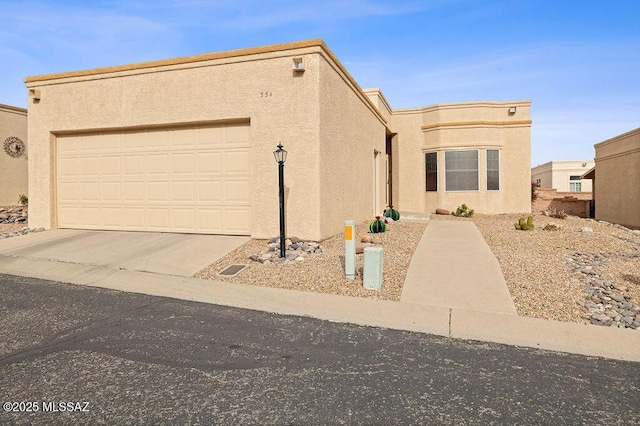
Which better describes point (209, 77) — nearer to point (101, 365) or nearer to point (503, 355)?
point (101, 365)

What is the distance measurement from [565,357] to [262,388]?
3.14 m

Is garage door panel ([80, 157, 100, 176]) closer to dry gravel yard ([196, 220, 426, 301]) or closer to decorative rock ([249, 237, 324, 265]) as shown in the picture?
dry gravel yard ([196, 220, 426, 301])

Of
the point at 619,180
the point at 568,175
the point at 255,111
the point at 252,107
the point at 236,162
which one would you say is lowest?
the point at 236,162

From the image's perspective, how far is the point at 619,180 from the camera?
1988 cm

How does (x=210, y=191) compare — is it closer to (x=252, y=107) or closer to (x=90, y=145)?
(x=252, y=107)

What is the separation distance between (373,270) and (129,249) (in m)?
6.03

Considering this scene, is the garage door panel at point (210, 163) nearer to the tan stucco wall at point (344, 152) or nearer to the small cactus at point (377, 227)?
the tan stucco wall at point (344, 152)

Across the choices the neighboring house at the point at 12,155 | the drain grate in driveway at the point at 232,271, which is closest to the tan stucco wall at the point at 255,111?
the drain grate in driveway at the point at 232,271

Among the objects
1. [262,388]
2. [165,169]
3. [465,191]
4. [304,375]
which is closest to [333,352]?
[304,375]

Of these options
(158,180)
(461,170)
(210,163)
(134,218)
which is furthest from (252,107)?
(461,170)

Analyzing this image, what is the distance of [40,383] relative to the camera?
10.9 feet

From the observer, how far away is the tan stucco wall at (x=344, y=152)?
9742mm

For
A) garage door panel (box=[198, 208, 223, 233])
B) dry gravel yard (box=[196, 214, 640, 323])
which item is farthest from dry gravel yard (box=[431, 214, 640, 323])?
garage door panel (box=[198, 208, 223, 233])

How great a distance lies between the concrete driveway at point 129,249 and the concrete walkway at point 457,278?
419 cm
